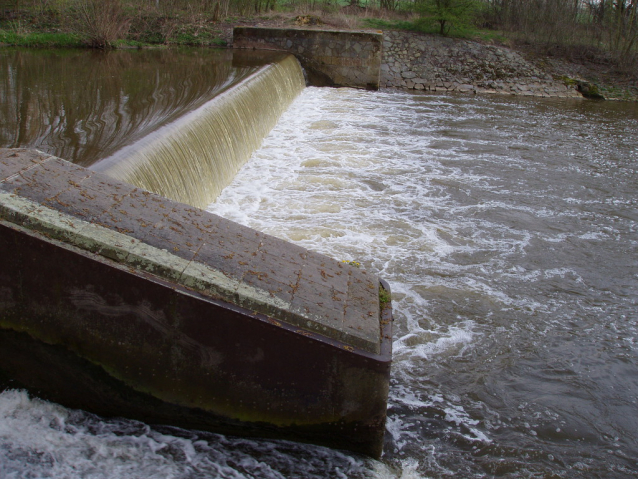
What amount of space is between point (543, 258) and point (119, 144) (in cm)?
450

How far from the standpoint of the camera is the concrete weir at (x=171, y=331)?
3080 millimetres

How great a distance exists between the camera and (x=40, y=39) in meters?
15.1

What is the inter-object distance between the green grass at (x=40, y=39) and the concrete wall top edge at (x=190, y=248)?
42.9 feet

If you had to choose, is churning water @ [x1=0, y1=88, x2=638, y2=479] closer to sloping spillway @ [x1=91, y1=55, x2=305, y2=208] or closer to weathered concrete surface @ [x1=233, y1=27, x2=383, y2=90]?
sloping spillway @ [x1=91, y1=55, x2=305, y2=208]

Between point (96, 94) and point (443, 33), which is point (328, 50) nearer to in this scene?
point (443, 33)

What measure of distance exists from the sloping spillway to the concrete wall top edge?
51.9 inches

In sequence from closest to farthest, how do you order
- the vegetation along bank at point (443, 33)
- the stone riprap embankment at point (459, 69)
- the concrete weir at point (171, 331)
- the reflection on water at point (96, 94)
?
1. the concrete weir at point (171, 331)
2. the reflection on water at point (96, 94)
3. the vegetation along bank at point (443, 33)
4. the stone riprap embankment at point (459, 69)

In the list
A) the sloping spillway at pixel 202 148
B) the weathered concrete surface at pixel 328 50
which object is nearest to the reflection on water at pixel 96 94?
the sloping spillway at pixel 202 148

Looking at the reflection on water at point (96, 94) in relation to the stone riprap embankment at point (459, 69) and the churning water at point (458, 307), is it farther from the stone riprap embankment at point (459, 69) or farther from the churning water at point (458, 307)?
the stone riprap embankment at point (459, 69)

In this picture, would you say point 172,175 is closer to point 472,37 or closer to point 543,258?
point 543,258

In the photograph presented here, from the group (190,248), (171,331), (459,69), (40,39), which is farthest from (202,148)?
(459,69)

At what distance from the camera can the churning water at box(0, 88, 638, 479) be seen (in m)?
3.17

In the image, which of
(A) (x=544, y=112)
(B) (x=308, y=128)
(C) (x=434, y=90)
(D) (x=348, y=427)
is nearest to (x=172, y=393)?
(D) (x=348, y=427)

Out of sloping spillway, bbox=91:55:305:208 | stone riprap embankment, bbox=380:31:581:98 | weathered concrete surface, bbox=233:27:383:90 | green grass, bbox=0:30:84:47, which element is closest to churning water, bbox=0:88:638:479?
sloping spillway, bbox=91:55:305:208
